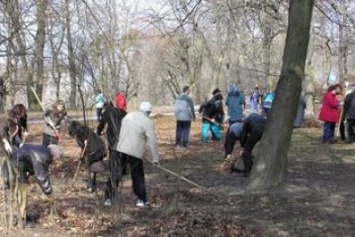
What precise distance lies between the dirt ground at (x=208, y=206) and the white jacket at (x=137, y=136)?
35cm

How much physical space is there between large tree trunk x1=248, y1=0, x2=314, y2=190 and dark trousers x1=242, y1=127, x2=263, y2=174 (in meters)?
0.83

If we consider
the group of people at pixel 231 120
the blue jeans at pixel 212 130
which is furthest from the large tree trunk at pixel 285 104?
the blue jeans at pixel 212 130

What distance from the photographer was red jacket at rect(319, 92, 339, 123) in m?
16.8

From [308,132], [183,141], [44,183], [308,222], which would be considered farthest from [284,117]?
[308,132]

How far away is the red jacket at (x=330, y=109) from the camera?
659 inches

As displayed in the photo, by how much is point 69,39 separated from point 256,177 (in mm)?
3698

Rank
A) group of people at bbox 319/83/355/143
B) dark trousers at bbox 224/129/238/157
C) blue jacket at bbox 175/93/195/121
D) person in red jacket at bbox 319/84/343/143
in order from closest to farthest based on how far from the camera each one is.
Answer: dark trousers at bbox 224/129/238/157 < blue jacket at bbox 175/93/195/121 < group of people at bbox 319/83/355/143 < person in red jacket at bbox 319/84/343/143

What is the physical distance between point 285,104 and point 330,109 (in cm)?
745

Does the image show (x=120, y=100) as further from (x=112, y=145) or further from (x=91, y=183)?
(x=91, y=183)

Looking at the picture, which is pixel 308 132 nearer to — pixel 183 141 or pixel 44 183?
pixel 183 141

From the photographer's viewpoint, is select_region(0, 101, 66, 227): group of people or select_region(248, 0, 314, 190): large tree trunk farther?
select_region(248, 0, 314, 190): large tree trunk

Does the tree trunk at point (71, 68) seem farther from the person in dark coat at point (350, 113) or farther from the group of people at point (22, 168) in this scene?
the person in dark coat at point (350, 113)

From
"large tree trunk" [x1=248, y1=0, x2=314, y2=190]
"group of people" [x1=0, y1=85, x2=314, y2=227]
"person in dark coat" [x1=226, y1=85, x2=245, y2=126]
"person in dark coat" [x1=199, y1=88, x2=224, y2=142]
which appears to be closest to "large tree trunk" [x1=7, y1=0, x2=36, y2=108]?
"group of people" [x1=0, y1=85, x2=314, y2=227]

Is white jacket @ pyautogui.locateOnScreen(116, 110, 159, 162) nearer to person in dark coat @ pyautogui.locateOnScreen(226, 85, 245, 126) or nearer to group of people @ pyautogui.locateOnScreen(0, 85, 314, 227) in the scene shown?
group of people @ pyautogui.locateOnScreen(0, 85, 314, 227)
